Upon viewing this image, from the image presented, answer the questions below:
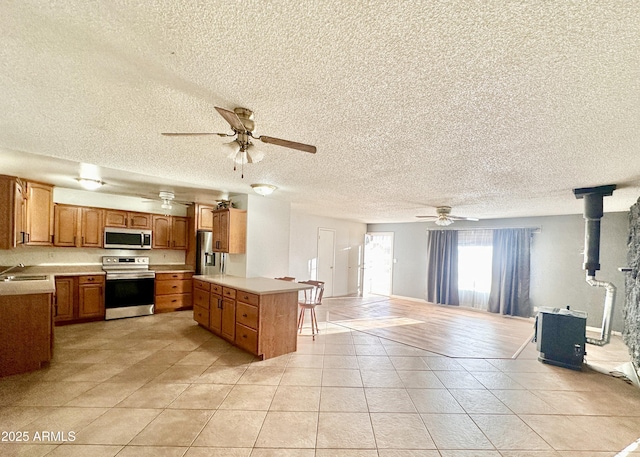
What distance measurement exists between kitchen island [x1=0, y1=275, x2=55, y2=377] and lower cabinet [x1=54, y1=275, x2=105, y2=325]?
65.9 inches

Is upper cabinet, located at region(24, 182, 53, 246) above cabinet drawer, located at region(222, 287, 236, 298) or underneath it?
above

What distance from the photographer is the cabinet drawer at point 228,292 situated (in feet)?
12.2

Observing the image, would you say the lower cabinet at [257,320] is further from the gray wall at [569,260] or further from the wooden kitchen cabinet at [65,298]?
the gray wall at [569,260]

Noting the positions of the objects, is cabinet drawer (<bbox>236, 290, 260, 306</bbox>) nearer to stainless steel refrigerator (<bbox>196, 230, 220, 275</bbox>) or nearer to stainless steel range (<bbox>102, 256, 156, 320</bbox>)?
stainless steel refrigerator (<bbox>196, 230, 220, 275</bbox>)

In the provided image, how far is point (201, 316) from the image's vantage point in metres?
4.51

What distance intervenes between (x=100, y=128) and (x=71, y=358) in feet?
9.38

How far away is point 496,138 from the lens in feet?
6.63

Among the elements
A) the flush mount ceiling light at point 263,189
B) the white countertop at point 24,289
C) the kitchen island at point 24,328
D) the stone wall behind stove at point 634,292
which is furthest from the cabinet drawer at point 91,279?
the stone wall behind stove at point 634,292

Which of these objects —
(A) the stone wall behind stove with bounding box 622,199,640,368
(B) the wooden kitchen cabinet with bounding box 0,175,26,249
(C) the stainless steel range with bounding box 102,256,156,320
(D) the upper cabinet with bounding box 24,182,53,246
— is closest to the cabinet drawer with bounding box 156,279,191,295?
(C) the stainless steel range with bounding box 102,256,156,320

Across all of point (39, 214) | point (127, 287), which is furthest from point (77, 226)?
point (127, 287)

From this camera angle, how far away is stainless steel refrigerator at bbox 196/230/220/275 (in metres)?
5.58

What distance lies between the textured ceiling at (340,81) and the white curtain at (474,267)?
423cm

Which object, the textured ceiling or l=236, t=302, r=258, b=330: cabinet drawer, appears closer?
the textured ceiling

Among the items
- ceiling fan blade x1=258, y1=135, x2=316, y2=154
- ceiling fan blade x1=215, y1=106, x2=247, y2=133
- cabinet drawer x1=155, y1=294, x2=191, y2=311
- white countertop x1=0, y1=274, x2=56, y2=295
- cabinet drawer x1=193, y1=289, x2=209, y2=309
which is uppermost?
ceiling fan blade x1=215, y1=106, x2=247, y2=133
